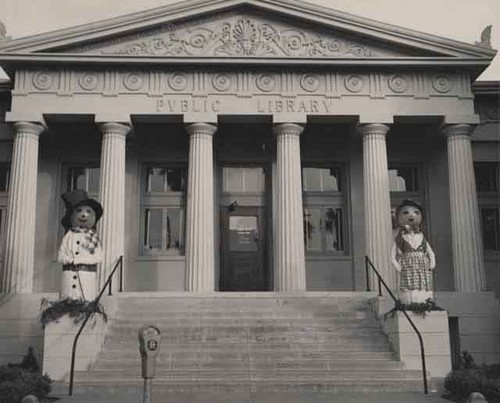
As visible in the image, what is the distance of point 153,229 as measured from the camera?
24062mm

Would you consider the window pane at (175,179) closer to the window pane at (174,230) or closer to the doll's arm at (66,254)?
the window pane at (174,230)

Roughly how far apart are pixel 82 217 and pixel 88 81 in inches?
317

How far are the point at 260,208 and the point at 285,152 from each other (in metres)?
3.87

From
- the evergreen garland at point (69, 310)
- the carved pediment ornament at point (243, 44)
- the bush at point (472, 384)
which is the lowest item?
the bush at point (472, 384)

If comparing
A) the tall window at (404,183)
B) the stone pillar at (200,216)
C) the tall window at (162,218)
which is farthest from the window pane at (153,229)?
the tall window at (404,183)

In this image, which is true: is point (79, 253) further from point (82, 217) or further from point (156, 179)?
point (156, 179)

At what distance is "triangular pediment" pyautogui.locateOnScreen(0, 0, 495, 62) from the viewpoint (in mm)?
20984

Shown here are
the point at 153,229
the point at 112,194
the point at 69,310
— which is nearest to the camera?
the point at 69,310

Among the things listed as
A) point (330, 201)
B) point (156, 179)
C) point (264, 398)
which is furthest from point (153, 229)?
point (264, 398)

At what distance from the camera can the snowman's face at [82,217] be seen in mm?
14680

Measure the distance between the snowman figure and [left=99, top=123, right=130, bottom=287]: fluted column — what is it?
16.7 ft

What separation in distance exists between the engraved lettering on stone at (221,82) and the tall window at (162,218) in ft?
15.1

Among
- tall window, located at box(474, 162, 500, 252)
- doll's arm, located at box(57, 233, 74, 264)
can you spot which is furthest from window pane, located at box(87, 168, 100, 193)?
tall window, located at box(474, 162, 500, 252)

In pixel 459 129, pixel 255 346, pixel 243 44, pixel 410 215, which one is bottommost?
pixel 255 346
